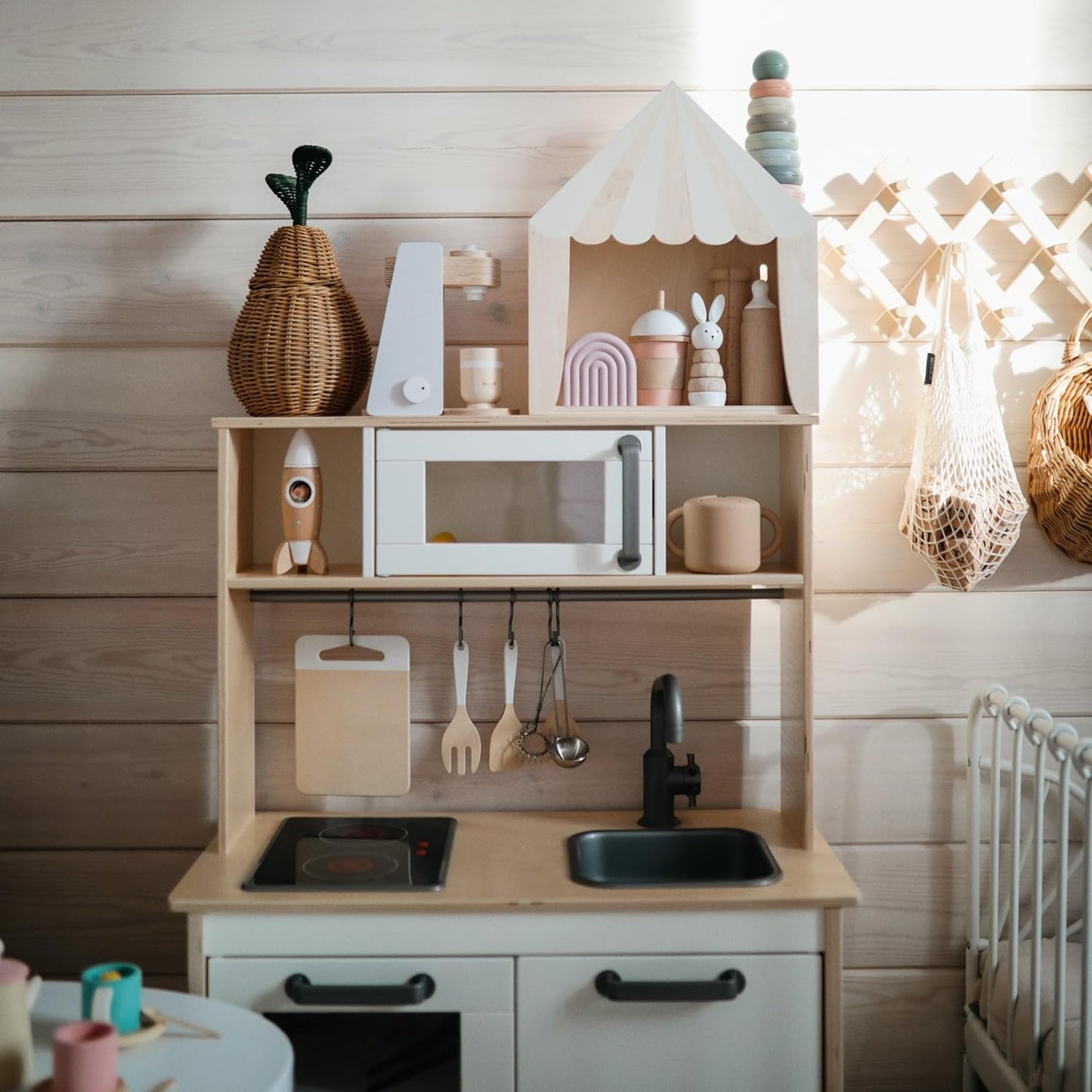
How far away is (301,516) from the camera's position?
5.69ft

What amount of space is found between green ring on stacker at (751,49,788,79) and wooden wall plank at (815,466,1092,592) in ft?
2.07

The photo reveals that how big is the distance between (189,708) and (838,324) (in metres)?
1.26

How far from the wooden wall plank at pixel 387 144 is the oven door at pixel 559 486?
45 centimetres

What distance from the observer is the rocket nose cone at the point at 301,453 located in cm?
175

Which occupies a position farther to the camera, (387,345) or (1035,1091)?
(387,345)

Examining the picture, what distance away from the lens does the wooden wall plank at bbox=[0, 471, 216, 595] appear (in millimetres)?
1915

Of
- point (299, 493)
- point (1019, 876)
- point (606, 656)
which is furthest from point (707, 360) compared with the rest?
point (1019, 876)

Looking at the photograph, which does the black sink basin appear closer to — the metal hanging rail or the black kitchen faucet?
the black kitchen faucet

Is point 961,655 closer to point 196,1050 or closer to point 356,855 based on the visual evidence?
point 356,855

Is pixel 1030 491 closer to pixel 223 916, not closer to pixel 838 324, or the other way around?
pixel 838 324

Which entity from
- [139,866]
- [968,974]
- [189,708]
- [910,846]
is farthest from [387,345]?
[968,974]

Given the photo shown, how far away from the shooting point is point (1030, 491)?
1.91 meters

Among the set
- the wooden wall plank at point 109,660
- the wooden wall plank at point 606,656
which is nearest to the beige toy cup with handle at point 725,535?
the wooden wall plank at point 606,656

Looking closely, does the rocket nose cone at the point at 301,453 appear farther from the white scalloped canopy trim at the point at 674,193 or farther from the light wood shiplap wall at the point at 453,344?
the white scalloped canopy trim at the point at 674,193
